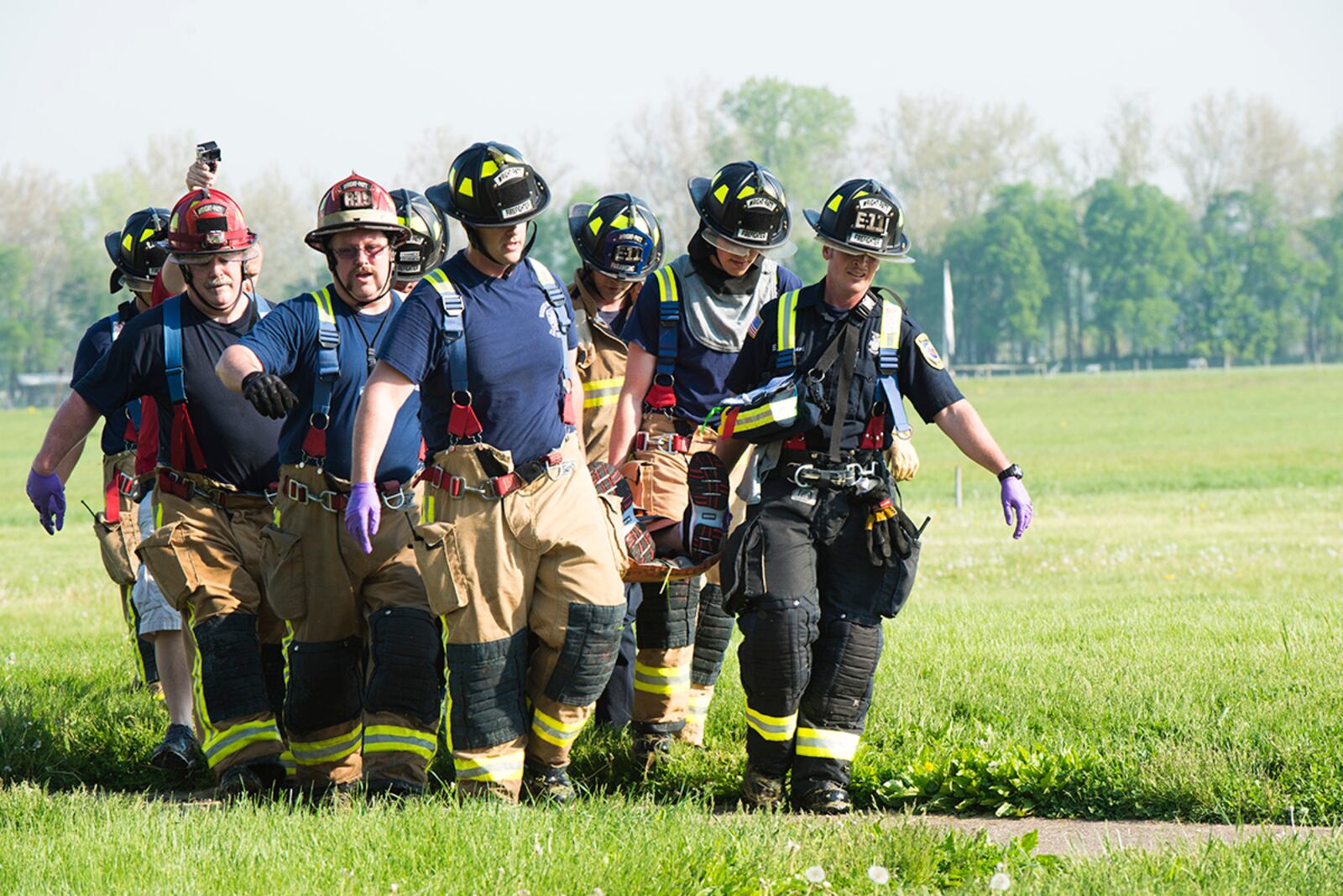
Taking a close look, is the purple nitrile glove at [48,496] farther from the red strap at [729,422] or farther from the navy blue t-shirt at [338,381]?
the red strap at [729,422]

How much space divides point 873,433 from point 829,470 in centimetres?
25

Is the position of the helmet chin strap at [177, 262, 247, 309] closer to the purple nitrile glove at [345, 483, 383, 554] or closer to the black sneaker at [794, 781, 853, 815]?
the purple nitrile glove at [345, 483, 383, 554]

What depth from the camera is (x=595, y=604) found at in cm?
580

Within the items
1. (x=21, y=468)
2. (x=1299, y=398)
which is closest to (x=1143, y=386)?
(x=1299, y=398)

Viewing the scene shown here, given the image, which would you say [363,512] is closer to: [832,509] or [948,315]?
[832,509]

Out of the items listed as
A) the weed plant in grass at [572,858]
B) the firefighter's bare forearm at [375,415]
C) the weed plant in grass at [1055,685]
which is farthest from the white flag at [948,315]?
the weed plant in grass at [572,858]

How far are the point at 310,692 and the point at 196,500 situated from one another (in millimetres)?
961

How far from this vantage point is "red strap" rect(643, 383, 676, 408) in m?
7.11

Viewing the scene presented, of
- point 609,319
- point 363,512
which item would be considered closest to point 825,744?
point 363,512

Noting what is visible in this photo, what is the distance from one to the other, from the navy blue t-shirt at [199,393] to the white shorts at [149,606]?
46 centimetres

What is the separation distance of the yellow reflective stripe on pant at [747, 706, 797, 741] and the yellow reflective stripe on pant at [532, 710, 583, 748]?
69 centimetres

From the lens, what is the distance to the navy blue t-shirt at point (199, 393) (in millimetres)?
6371

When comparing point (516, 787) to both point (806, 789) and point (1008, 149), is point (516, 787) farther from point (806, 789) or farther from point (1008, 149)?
point (1008, 149)

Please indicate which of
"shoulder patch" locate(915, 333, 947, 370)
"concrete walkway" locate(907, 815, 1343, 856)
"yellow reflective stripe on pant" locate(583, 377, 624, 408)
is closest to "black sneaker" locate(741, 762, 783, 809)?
"concrete walkway" locate(907, 815, 1343, 856)
